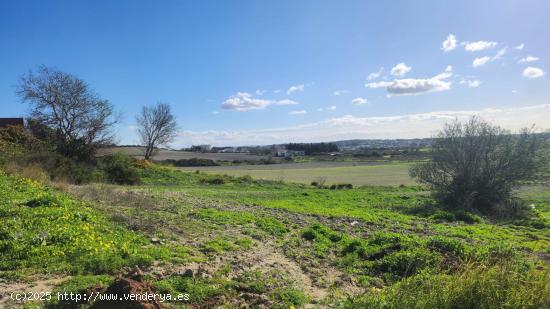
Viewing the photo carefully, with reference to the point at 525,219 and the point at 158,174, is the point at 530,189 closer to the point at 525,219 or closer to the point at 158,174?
the point at 525,219

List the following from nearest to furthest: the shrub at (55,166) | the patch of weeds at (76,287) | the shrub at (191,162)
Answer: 1. the patch of weeds at (76,287)
2. the shrub at (55,166)
3. the shrub at (191,162)

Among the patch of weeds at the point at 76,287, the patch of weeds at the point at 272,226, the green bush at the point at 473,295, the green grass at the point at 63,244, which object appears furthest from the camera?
the patch of weeds at the point at 272,226

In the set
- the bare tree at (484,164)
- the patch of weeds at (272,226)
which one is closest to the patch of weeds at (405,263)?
the patch of weeds at (272,226)

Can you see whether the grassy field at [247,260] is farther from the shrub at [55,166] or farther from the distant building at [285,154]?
the distant building at [285,154]

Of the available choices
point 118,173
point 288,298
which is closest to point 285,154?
point 118,173

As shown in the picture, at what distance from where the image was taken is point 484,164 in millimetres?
23750

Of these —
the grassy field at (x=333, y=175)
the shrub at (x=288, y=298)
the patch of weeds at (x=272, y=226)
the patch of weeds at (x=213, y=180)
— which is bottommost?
the grassy field at (x=333, y=175)

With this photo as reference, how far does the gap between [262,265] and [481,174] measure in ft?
67.5

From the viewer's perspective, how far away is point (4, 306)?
4.57 metres

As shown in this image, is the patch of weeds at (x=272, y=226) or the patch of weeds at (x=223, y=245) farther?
the patch of weeds at (x=272, y=226)

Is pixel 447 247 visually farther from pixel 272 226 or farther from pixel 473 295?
pixel 272 226

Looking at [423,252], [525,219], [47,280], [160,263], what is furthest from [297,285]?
[525,219]

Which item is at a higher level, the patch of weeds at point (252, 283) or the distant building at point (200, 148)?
the distant building at point (200, 148)

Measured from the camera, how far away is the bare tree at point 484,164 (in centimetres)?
2280
